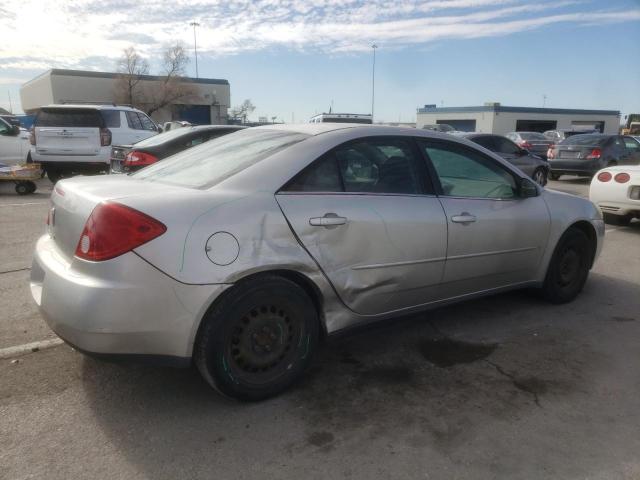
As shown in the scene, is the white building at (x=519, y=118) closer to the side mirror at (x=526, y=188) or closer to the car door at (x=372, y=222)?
the side mirror at (x=526, y=188)

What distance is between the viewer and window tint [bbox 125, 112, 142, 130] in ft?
41.7

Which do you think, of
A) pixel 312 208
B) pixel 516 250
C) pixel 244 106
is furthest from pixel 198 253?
pixel 244 106

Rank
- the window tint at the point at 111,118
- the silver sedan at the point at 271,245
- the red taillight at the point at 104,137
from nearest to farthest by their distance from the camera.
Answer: the silver sedan at the point at 271,245 < the red taillight at the point at 104,137 < the window tint at the point at 111,118

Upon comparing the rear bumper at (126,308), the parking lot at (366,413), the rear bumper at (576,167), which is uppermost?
the rear bumper at (576,167)

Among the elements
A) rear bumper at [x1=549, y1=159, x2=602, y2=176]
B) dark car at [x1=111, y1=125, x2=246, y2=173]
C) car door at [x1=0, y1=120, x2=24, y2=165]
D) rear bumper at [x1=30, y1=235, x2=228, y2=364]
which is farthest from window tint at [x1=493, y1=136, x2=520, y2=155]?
car door at [x1=0, y1=120, x2=24, y2=165]

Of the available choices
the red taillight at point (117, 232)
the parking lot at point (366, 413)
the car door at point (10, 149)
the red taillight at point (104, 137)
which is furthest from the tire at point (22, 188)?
the red taillight at point (117, 232)

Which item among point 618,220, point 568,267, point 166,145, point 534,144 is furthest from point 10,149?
point 534,144

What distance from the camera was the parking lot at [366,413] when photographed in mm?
2404

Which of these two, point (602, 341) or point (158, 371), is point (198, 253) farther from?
point (602, 341)

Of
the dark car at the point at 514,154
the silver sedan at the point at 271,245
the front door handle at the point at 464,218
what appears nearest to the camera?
the silver sedan at the point at 271,245

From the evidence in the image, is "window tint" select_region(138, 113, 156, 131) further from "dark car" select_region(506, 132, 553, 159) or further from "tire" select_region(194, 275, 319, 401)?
"dark car" select_region(506, 132, 553, 159)

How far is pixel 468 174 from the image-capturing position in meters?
3.91

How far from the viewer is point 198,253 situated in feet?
8.37

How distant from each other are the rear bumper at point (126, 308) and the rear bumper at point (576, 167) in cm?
1454
